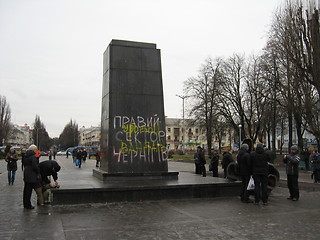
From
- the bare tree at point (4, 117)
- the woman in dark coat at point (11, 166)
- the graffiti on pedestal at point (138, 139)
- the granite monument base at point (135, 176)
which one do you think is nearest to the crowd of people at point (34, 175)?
the granite monument base at point (135, 176)

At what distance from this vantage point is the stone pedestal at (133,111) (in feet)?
37.3

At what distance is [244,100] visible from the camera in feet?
124

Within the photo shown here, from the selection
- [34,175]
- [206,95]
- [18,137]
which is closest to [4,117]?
[206,95]

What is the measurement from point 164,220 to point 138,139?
4923mm

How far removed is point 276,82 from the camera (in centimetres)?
2722

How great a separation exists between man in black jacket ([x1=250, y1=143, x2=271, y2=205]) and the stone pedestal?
12.2ft

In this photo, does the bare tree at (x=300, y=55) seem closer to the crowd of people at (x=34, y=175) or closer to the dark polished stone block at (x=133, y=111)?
the dark polished stone block at (x=133, y=111)

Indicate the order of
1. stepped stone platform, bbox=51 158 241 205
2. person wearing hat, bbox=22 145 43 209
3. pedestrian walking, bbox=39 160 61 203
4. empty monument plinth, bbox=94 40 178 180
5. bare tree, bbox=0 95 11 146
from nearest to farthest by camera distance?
person wearing hat, bbox=22 145 43 209 → stepped stone platform, bbox=51 158 241 205 → pedestrian walking, bbox=39 160 61 203 → empty monument plinth, bbox=94 40 178 180 → bare tree, bbox=0 95 11 146

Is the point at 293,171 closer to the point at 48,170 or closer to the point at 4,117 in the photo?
the point at 48,170

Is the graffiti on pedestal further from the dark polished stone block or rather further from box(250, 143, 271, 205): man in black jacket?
box(250, 143, 271, 205): man in black jacket

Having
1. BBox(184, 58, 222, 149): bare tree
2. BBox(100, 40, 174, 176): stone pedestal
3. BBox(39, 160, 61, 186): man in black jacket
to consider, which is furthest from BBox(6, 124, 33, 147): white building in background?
BBox(39, 160, 61, 186): man in black jacket

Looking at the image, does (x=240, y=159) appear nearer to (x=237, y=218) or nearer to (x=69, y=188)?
(x=237, y=218)

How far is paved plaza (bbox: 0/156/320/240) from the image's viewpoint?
5.88 metres

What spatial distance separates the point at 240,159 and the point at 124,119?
14.4 feet
